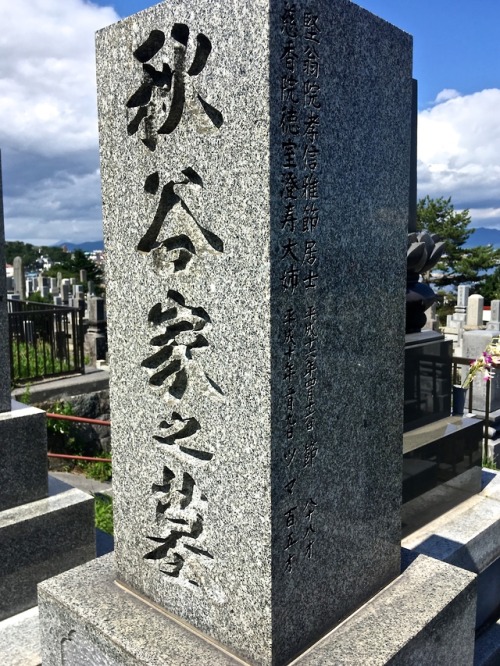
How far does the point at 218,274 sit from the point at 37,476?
241 centimetres

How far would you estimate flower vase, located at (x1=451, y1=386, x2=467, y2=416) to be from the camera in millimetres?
4211

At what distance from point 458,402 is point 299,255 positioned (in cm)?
291

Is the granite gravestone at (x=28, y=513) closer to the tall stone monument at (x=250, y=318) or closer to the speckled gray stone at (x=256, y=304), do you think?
the tall stone monument at (x=250, y=318)

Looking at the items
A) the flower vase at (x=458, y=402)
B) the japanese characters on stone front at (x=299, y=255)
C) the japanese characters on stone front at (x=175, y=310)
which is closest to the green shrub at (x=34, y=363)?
the flower vase at (x=458, y=402)

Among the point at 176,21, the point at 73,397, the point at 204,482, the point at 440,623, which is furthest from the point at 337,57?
the point at 73,397

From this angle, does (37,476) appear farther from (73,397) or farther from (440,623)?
(73,397)

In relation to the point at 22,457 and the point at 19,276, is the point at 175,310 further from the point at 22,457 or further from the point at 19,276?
the point at 19,276

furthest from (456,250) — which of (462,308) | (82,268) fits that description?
(82,268)

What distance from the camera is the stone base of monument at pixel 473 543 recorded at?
3.29 meters

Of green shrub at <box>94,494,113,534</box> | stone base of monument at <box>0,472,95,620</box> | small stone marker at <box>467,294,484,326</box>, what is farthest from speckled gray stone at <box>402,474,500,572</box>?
small stone marker at <box>467,294,484,326</box>

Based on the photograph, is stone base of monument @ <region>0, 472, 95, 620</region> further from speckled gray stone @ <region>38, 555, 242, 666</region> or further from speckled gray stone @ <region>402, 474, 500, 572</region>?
speckled gray stone @ <region>402, 474, 500, 572</region>

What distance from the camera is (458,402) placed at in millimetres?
4262

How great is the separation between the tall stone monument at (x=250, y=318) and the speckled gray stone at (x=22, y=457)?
1.30 m

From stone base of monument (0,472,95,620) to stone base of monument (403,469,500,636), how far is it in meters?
2.00
